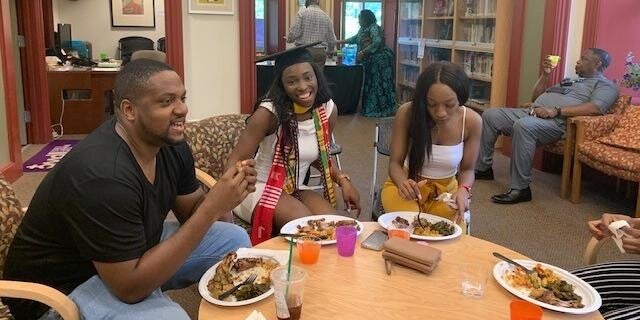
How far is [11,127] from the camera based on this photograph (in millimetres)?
4594

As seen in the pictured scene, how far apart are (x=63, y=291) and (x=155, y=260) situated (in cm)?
35

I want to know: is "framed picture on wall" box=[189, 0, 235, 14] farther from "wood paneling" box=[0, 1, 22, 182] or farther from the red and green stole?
the red and green stole

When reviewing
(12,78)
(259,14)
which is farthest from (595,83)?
(259,14)

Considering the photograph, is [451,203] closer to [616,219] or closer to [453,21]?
[616,219]

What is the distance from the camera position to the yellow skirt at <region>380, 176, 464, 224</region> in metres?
2.58

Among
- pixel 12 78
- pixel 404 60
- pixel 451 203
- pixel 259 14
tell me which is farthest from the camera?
pixel 259 14

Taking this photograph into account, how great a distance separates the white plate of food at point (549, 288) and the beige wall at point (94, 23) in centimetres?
798

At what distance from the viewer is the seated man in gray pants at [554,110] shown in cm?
430

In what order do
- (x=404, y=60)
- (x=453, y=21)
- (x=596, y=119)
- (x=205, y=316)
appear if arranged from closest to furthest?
1. (x=205, y=316)
2. (x=596, y=119)
3. (x=453, y=21)
4. (x=404, y=60)

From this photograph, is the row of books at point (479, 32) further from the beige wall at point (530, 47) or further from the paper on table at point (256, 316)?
the paper on table at point (256, 316)

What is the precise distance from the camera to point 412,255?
5.61ft

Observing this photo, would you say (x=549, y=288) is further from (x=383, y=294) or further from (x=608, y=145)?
(x=608, y=145)

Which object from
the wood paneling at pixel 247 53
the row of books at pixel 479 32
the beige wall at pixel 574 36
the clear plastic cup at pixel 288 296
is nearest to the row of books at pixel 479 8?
the row of books at pixel 479 32

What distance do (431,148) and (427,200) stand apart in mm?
246
